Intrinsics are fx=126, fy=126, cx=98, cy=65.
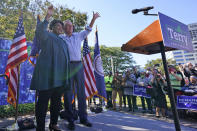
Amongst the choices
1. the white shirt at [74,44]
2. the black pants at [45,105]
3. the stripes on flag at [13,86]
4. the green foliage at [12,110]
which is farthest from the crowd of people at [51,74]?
the green foliage at [12,110]

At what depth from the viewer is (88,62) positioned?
4.35m

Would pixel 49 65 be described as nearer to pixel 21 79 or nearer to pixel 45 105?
pixel 45 105

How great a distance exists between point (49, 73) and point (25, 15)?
9.84 metres

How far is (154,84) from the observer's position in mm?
5152

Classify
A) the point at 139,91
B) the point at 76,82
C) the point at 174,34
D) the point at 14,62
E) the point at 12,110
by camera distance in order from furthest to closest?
the point at 139,91 → the point at 12,110 → the point at 14,62 → the point at 76,82 → the point at 174,34

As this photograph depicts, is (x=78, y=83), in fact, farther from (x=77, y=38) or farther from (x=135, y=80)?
(x=135, y=80)

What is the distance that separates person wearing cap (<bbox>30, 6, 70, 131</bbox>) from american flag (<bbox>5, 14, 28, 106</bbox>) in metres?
1.72

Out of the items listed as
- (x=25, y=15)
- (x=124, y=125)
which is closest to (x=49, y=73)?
(x=124, y=125)

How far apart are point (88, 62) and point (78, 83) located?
1749 mm

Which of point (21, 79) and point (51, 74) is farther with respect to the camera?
point (21, 79)

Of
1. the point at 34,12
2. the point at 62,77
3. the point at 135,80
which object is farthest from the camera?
the point at 34,12

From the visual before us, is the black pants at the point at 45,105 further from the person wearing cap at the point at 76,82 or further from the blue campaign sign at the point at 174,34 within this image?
the blue campaign sign at the point at 174,34

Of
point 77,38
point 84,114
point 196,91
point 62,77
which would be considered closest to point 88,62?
point 77,38

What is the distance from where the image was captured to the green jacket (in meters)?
1.91
